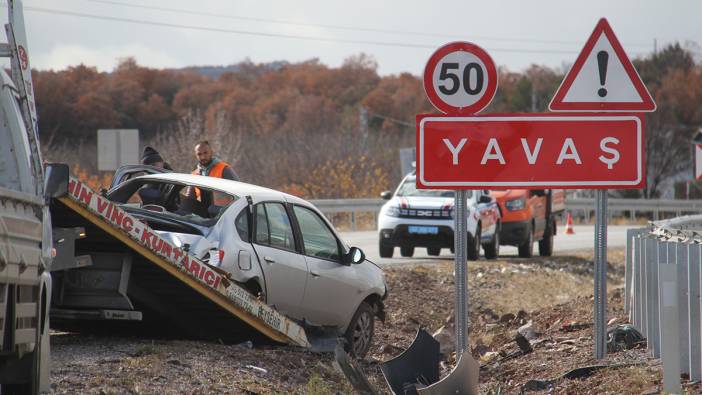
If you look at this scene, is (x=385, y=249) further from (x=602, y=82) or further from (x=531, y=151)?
(x=602, y=82)

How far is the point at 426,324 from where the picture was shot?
56.7 ft

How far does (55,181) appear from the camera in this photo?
26.1ft

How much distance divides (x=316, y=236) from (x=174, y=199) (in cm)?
137

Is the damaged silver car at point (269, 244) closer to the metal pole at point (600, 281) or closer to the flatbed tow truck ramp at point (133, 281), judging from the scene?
the flatbed tow truck ramp at point (133, 281)

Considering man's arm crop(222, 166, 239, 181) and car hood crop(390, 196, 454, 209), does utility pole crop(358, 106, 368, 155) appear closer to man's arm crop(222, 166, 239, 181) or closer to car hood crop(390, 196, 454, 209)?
car hood crop(390, 196, 454, 209)

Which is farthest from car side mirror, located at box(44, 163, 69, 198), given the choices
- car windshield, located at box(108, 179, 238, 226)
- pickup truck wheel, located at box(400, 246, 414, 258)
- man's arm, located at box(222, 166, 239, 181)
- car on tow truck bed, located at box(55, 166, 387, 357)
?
pickup truck wheel, located at box(400, 246, 414, 258)

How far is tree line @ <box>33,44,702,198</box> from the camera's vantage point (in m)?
47.6

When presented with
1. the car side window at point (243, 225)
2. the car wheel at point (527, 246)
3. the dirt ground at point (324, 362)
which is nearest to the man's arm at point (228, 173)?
the dirt ground at point (324, 362)

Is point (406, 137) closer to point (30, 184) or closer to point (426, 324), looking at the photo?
point (426, 324)

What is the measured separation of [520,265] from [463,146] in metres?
14.1

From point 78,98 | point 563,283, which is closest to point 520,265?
point 563,283

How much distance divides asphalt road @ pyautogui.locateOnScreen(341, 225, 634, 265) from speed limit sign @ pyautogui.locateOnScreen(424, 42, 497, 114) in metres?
12.7

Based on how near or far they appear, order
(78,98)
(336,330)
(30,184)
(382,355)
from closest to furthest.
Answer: (30,184), (336,330), (382,355), (78,98)

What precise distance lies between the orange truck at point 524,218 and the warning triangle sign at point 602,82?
49.1 ft
